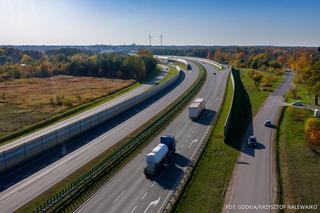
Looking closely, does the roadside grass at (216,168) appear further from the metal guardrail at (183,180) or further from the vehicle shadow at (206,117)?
the vehicle shadow at (206,117)

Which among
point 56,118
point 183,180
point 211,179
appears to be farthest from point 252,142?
point 56,118

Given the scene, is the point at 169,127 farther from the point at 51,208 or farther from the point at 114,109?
the point at 51,208

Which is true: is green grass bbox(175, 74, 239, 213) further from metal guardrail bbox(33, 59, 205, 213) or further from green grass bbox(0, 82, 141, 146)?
green grass bbox(0, 82, 141, 146)

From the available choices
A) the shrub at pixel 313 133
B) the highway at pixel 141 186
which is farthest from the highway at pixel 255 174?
the highway at pixel 141 186

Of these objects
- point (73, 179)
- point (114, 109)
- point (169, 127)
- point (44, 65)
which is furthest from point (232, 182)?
point (44, 65)

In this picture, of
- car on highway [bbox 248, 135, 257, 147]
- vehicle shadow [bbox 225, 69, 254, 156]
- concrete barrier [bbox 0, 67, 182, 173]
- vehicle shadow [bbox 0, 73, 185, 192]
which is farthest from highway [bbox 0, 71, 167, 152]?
car on highway [bbox 248, 135, 257, 147]

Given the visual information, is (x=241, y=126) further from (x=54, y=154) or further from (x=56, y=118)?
(x=56, y=118)
